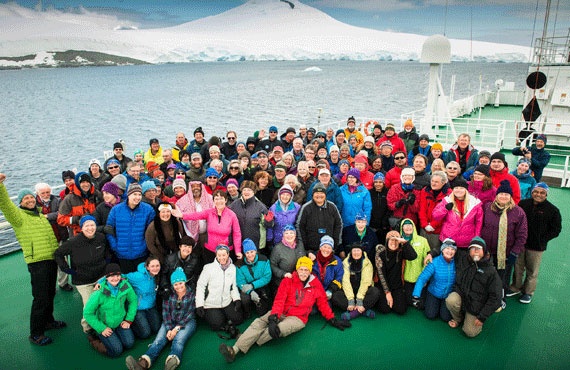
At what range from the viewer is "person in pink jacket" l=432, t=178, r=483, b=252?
4527mm

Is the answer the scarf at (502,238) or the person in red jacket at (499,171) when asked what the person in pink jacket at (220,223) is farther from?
the person in red jacket at (499,171)

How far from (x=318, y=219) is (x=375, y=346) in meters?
1.66

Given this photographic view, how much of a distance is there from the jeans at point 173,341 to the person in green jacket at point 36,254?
1.28 meters

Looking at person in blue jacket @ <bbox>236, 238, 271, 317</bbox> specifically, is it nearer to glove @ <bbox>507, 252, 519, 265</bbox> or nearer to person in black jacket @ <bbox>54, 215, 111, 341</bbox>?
person in black jacket @ <bbox>54, 215, 111, 341</bbox>

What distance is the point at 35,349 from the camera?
163 inches

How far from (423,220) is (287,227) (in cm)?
184

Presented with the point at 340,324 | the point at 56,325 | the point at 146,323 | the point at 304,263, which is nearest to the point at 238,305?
the point at 304,263

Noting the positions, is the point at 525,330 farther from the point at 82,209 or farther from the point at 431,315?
the point at 82,209

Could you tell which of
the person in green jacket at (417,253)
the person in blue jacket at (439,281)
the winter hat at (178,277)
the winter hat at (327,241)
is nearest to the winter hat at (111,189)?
the winter hat at (178,277)

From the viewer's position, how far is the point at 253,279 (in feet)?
15.4

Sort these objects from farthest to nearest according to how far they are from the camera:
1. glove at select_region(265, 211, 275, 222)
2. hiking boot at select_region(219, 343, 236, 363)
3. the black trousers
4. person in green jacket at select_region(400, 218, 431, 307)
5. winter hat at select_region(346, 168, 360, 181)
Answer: winter hat at select_region(346, 168, 360, 181) < glove at select_region(265, 211, 275, 222) < person in green jacket at select_region(400, 218, 431, 307) < the black trousers < hiking boot at select_region(219, 343, 236, 363)

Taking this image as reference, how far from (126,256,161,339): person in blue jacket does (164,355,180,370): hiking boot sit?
0.65 m

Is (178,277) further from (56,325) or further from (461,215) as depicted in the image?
(461,215)

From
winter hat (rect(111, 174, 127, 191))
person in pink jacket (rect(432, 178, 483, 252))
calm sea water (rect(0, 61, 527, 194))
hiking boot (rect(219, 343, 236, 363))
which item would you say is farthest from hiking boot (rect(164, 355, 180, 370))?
calm sea water (rect(0, 61, 527, 194))
